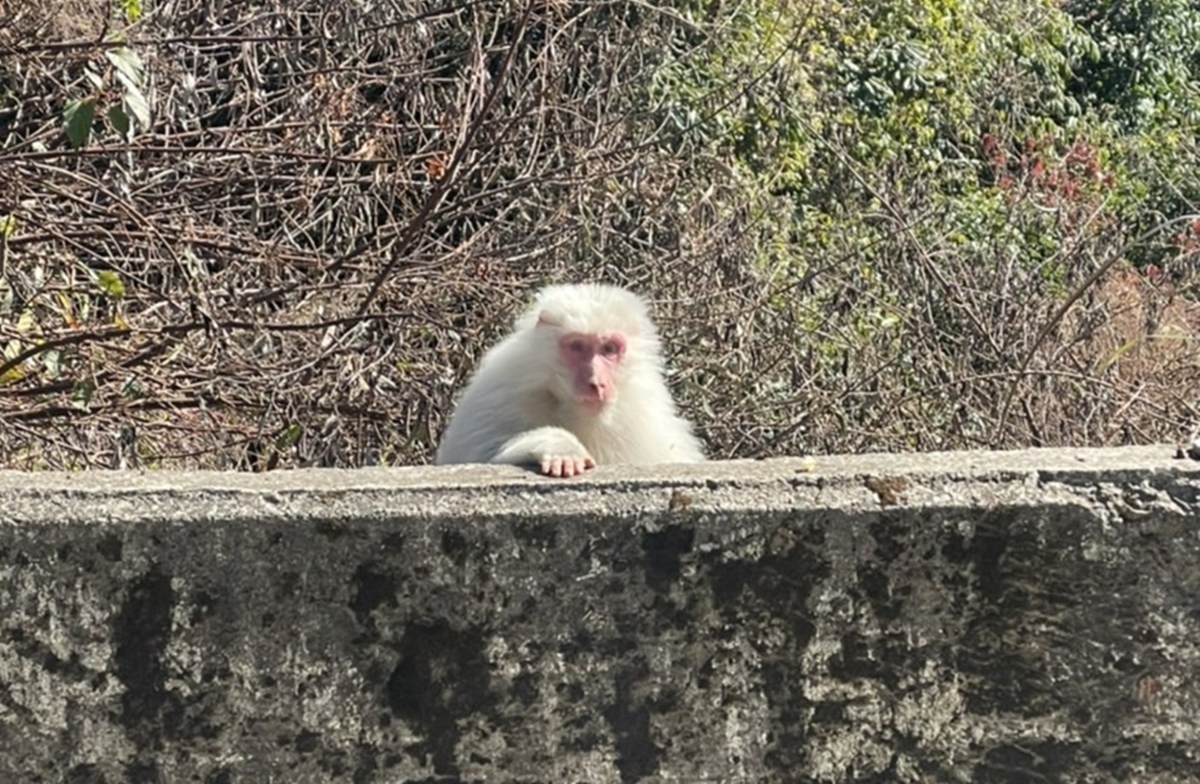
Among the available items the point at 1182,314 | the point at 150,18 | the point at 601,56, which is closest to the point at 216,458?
the point at 150,18

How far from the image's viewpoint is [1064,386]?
23.8 ft

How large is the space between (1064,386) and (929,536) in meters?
4.84

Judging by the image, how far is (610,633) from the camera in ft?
8.63

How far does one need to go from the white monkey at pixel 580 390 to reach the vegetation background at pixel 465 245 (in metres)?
0.72

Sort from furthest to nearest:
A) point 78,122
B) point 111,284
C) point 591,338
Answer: point 111,284 < point 591,338 < point 78,122

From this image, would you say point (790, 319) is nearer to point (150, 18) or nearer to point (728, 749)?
point (150, 18)

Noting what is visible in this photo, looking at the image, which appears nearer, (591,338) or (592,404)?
(592,404)

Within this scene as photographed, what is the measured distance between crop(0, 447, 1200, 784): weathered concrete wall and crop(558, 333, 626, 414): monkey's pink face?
6.85 ft

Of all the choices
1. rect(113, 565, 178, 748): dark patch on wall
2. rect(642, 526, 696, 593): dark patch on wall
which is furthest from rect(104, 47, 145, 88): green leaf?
rect(642, 526, 696, 593): dark patch on wall

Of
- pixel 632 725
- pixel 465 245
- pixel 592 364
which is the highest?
pixel 465 245

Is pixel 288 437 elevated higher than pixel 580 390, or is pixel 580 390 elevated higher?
pixel 288 437

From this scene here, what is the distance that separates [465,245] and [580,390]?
2.15 metres

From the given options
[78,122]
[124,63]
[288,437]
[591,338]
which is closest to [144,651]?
[124,63]

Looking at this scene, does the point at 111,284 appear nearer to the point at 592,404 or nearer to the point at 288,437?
the point at 288,437
